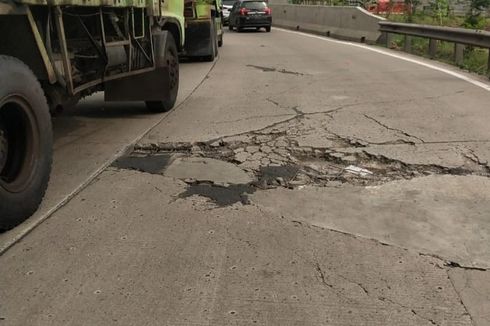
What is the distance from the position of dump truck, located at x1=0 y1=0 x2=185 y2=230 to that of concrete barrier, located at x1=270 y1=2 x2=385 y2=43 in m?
15.2

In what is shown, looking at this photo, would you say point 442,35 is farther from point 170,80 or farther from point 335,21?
point 335,21

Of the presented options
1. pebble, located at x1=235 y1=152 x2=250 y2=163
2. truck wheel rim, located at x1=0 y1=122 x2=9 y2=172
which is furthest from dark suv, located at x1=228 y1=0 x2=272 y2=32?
truck wheel rim, located at x1=0 y1=122 x2=9 y2=172

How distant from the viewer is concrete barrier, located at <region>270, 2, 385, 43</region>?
2167 cm

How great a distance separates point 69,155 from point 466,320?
15.1 feet

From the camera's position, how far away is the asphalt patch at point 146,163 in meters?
6.13

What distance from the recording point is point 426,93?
10156mm

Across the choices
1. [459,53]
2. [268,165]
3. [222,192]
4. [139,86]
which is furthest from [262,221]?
[459,53]

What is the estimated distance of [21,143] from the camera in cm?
465

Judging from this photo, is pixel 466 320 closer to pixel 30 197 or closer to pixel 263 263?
pixel 263 263

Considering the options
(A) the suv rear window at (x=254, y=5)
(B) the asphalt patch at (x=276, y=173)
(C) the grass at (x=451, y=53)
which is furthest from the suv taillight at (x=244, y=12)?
(B) the asphalt patch at (x=276, y=173)

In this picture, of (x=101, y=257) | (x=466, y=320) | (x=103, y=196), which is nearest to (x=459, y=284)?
(x=466, y=320)

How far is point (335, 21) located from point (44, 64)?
70.7 feet

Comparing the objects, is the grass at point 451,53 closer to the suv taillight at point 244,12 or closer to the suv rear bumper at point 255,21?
the suv rear bumper at point 255,21

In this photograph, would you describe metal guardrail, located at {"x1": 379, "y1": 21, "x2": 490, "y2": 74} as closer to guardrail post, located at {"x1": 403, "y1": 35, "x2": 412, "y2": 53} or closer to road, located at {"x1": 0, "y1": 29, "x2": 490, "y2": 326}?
guardrail post, located at {"x1": 403, "y1": 35, "x2": 412, "y2": 53}
